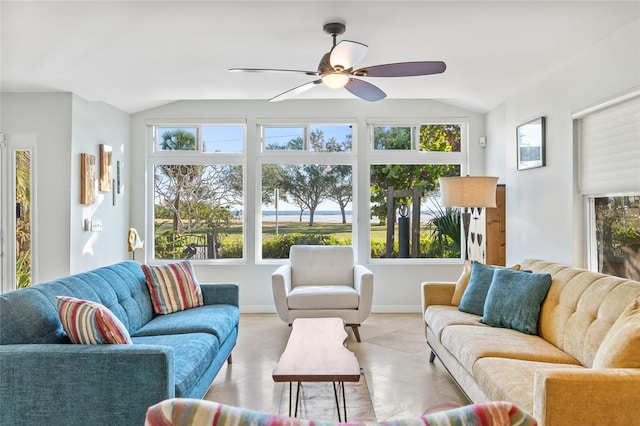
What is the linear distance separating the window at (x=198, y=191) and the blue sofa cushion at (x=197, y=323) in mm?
2148

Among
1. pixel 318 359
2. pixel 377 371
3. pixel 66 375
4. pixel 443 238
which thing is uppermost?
pixel 443 238

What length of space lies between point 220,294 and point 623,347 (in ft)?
9.06

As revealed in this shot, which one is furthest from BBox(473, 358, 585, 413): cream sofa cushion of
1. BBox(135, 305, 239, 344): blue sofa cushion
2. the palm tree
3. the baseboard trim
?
the palm tree

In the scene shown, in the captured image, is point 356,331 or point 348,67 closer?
point 348,67

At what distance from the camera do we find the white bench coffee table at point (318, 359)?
2131 millimetres

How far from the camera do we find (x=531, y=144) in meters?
3.89

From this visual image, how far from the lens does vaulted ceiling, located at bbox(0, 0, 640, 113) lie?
8.18 ft

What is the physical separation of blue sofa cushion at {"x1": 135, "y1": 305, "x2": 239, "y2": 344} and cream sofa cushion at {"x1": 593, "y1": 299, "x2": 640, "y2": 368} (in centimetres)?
212

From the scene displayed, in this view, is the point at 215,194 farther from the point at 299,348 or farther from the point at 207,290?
the point at 299,348

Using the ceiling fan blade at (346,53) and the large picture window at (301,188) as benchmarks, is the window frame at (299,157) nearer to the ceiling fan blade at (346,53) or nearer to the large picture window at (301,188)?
the large picture window at (301,188)

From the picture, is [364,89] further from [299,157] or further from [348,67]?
[299,157]

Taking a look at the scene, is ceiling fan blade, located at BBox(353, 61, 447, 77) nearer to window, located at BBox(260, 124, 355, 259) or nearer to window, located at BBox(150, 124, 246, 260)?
window, located at BBox(260, 124, 355, 259)

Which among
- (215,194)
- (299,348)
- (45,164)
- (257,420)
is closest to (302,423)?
(257,420)

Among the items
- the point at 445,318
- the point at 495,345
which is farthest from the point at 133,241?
the point at 495,345
